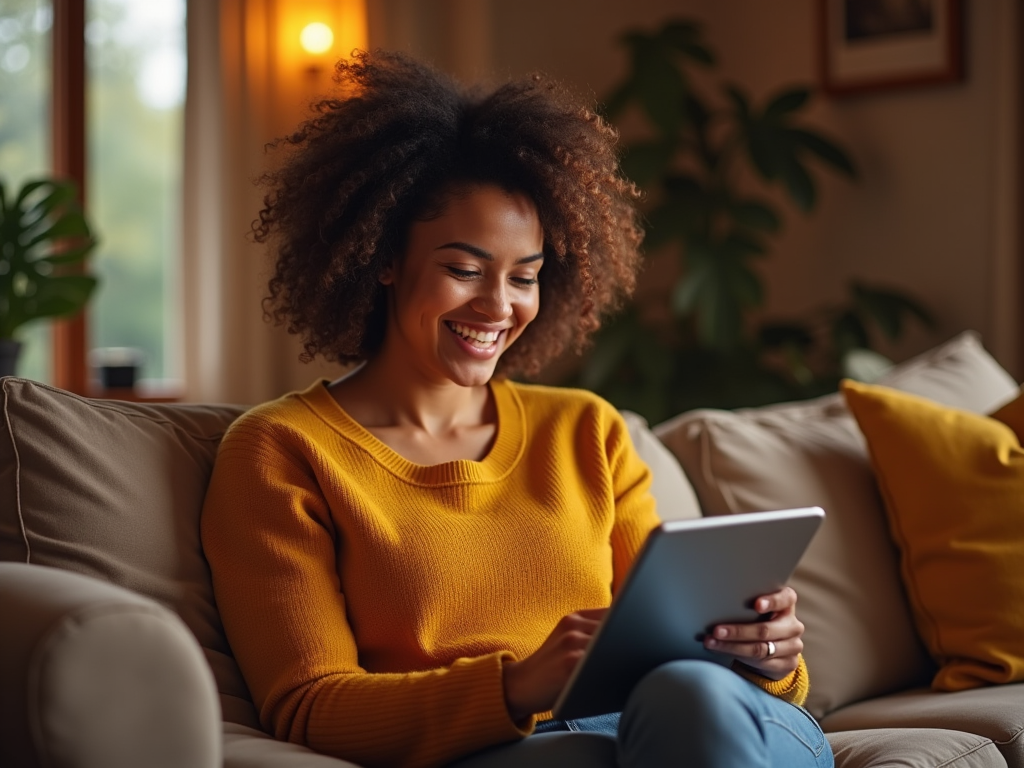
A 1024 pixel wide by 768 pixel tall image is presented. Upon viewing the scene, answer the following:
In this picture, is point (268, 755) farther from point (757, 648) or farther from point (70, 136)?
point (70, 136)

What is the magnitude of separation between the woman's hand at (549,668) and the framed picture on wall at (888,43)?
9.49 feet

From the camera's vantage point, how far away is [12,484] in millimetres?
1353

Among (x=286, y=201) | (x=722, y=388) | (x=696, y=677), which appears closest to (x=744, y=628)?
(x=696, y=677)

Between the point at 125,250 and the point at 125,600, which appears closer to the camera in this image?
the point at 125,600

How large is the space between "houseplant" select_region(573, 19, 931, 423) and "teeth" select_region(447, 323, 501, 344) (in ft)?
6.34

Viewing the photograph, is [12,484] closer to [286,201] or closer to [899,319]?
[286,201]

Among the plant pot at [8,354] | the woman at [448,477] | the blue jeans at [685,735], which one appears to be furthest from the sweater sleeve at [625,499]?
the plant pot at [8,354]

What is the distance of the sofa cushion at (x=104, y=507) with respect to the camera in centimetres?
134

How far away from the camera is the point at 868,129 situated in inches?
151

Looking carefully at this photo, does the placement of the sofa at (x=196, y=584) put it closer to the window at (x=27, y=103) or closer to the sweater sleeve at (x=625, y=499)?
the sweater sleeve at (x=625, y=499)

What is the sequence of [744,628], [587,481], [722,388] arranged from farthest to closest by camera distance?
[722,388], [587,481], [744,628]

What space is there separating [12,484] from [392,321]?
489mm

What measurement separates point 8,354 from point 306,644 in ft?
5.62

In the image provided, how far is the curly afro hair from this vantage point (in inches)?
59.9
